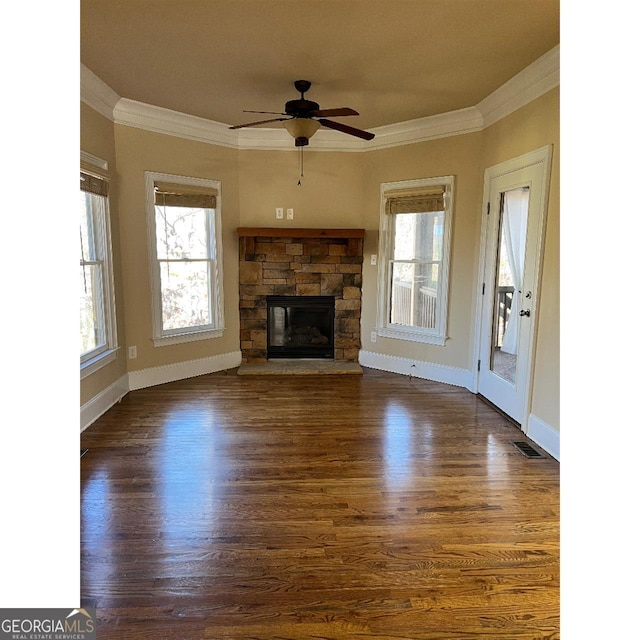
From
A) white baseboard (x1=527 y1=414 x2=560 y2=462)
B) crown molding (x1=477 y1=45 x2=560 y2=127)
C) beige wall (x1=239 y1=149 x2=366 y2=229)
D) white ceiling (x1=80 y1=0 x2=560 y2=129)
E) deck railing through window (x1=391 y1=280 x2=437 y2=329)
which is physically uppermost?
white ceiling (x1=80 y1=0 x2=560 y2=129)

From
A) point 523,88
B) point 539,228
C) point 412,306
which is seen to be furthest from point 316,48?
point 412,306

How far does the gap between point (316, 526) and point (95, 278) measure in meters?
2.92

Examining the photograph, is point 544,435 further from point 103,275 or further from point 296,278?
point 103,275

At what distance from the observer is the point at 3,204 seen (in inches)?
26.0

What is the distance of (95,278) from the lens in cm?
395

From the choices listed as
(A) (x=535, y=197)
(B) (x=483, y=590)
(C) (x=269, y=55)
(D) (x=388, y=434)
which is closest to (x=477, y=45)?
(A) (x=535, y=197)

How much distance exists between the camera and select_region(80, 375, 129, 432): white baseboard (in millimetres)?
3609

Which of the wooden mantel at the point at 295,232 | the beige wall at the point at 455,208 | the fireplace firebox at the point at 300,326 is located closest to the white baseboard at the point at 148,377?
the fireplace firebox at the point at 300,326

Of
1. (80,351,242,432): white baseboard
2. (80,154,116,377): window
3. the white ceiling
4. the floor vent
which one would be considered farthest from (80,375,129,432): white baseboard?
the floor vent

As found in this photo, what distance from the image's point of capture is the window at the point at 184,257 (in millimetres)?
4605

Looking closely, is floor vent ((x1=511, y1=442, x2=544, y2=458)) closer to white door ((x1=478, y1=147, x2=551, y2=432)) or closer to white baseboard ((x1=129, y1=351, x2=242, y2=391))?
white door ((x1=478, y1=147, x2=551, y2=432))

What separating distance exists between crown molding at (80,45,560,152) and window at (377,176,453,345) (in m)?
0.51

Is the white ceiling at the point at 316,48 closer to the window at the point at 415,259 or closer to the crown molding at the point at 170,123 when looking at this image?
the crown molding at the point at 170,123
